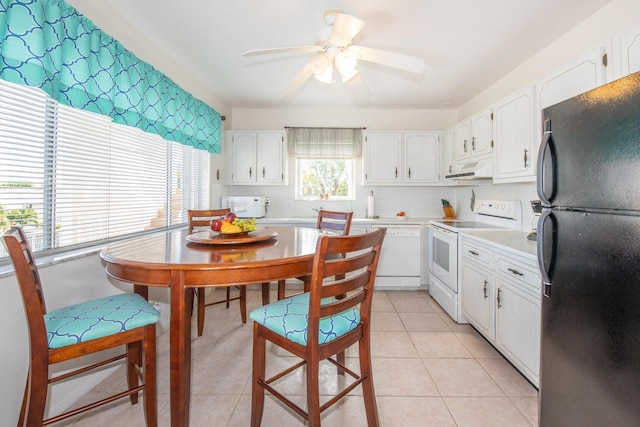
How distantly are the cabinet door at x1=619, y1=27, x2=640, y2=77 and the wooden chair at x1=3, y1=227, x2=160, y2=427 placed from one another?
259cm

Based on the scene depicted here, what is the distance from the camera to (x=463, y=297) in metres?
2.68

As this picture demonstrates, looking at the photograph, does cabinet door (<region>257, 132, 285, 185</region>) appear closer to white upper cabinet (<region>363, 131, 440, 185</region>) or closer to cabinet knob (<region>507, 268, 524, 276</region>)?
white upper cabinet (<region>363, 131, 440, 185</region>)

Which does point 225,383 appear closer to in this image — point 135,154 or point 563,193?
point 135,154

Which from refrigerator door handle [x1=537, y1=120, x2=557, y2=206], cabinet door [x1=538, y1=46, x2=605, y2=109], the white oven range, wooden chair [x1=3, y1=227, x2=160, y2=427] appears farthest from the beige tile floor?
cabinet door [x1=538, y1=46, x2=605, y2=109]

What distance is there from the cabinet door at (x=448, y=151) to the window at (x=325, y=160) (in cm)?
110

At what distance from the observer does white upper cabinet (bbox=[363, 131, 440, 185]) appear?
3.92 m

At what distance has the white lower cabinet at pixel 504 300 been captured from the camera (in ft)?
5.71

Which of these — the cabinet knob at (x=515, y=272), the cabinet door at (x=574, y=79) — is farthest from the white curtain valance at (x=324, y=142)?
the cabinet knob at (x=515, y=272)

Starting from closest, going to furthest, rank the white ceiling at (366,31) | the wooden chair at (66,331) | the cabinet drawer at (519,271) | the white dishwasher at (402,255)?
the wooden chair at (66,331), the cabinet drawer at (519,271), the white ceiling at (366,31), the white dishwasher at (402,255)

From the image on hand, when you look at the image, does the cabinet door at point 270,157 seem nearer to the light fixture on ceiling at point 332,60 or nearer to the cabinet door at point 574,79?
the light fixture on ceiling at point 332,60

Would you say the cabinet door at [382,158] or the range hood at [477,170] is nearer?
the range hood at [477,170]

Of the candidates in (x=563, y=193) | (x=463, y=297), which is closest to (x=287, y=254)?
(x=563, y=193)

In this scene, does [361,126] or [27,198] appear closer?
[27,198]

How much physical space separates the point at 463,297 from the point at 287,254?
6.52ft
